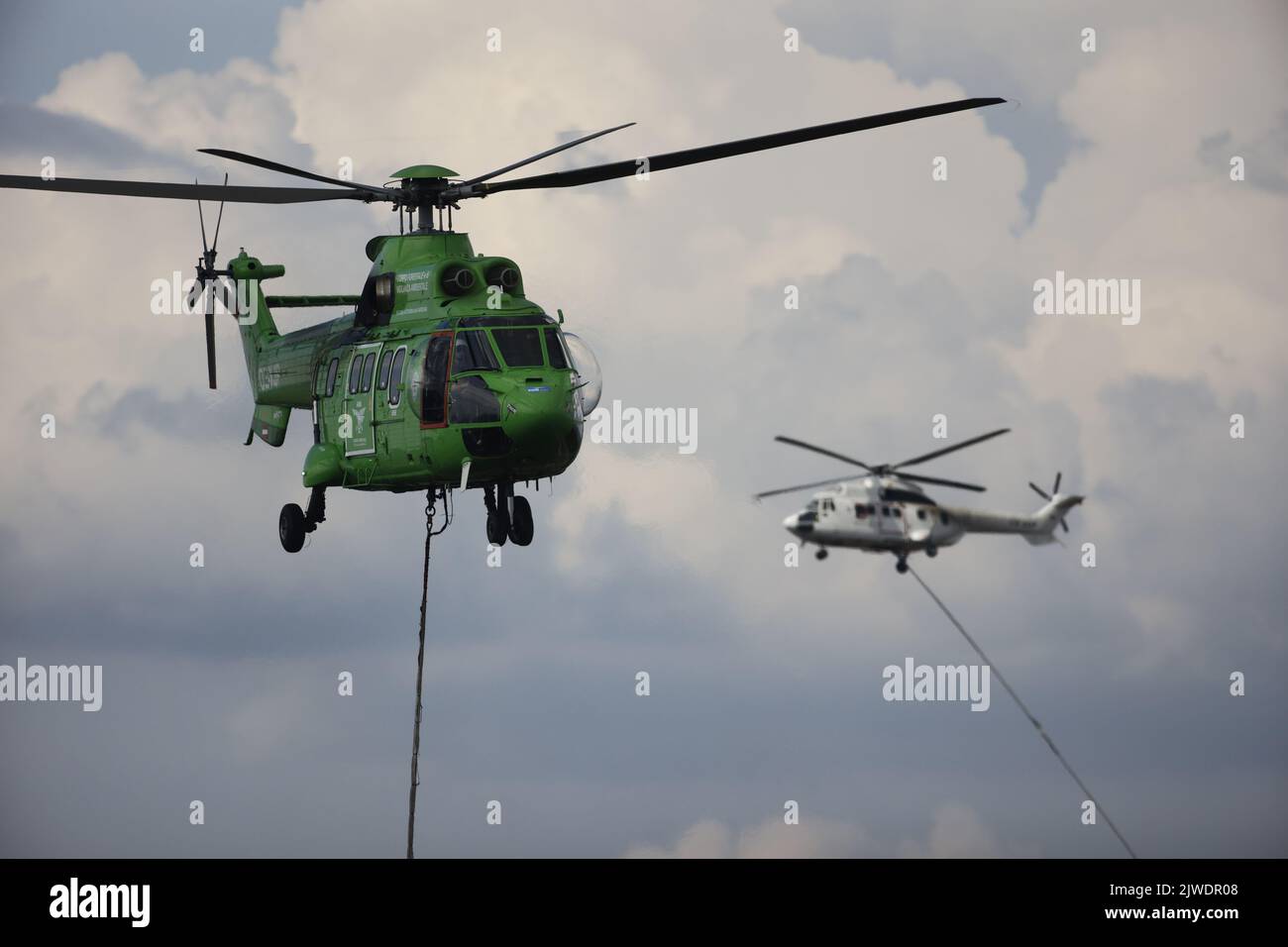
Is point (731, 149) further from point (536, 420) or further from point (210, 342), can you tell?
point (210, 342)

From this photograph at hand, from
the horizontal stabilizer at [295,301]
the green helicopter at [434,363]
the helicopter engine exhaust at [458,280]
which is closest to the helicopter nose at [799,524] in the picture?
the green helicopter at [434,363]

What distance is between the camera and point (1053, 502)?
33875 mm

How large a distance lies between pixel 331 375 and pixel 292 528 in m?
3.52

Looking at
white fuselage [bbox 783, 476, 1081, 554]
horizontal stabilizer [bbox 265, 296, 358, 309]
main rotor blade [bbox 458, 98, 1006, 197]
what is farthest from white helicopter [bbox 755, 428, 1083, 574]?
horizontal stabilizer [bbox 265, 296, 358, 309]

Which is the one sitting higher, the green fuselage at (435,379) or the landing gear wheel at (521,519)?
the green fuselage at (435,379)

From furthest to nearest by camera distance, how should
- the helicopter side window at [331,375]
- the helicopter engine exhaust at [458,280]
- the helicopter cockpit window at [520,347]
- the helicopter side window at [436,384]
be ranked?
the helicopter side window at [331,375] → the helicopter engine exhaust at [458,280] → the helicopter side window at [436,384] → the helicopter cockpit window at [520,347]

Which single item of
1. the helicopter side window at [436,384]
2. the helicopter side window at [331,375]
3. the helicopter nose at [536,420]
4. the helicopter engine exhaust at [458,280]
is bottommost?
the helicopter nose at [536,420]

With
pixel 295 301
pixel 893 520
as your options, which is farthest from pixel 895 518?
pixel 295 301

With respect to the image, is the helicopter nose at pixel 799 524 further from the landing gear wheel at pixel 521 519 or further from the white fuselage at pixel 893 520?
the landing gear wheel at pixel 521 519

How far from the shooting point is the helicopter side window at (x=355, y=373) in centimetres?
3244

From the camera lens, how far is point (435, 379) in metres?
30.0

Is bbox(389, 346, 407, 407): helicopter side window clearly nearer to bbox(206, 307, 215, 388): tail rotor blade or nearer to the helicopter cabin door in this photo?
the helicopter cabin door

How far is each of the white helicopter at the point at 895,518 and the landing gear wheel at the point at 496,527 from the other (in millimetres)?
5197

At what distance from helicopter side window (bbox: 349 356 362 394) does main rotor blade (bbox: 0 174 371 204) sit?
3.59 metres
